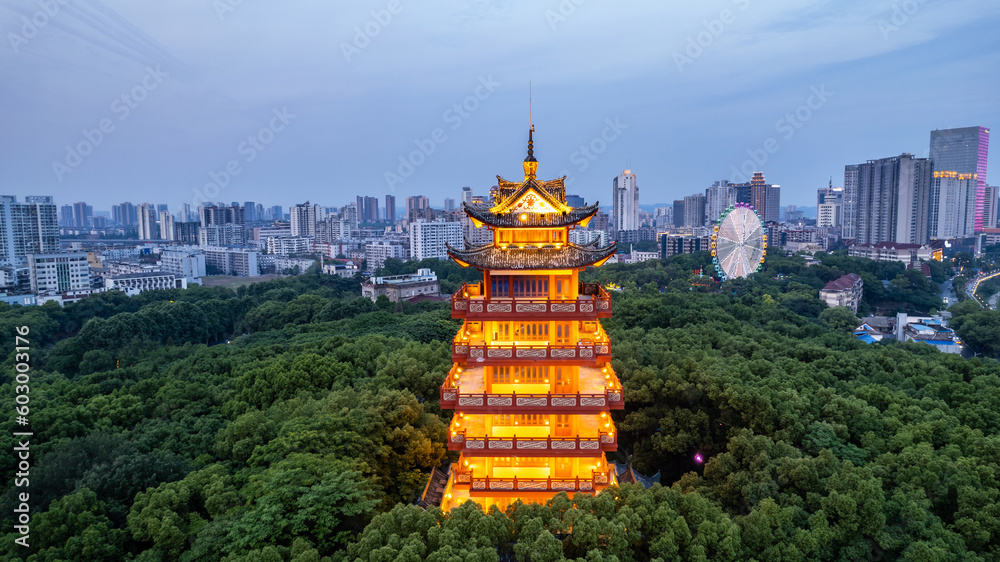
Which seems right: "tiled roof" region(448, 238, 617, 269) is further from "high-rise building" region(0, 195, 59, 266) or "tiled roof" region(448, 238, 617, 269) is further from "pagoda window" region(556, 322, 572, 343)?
"high-rise building" region(0, 195, 59, 266)

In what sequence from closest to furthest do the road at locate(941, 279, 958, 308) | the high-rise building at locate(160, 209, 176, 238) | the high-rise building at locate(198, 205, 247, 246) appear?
the road at locate(941, 279, 958, 308)
the high-rise building at locate(198, 205, 247, 246)
the high-rise building at locate(160, 209, 176, 238)

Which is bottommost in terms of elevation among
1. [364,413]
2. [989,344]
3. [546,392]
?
[989,344]

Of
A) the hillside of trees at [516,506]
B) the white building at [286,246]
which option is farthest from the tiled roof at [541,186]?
the white building at [286,246]

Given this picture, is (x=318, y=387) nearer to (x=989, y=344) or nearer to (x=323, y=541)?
(x=323, y=541)

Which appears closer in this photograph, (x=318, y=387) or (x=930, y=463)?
(x=930, y=463)

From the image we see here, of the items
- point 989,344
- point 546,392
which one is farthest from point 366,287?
point 989,344

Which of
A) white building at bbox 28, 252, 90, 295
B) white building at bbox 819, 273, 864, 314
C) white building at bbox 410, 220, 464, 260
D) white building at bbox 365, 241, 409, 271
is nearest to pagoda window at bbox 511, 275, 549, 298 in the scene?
white building at bbox 819, 273, 864, 314

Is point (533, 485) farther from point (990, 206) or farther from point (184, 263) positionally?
point (990, 206)
